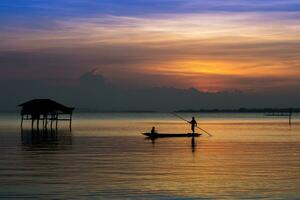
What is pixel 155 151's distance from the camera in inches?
1351

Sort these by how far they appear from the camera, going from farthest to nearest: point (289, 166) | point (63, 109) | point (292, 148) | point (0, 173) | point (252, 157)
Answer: point (63, 109) → point (292, 148) → point (252, 157) → point (289, 166) → point (0, 173)

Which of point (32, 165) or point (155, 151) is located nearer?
point (32, 165)

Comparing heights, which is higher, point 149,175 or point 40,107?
point 40,107

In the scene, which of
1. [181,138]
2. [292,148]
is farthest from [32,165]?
[181,138]

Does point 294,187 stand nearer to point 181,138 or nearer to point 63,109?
point 181,138

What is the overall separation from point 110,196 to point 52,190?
1.97 meters

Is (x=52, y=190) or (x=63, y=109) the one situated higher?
(x=63, y=109)

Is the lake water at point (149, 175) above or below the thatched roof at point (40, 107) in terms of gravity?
below

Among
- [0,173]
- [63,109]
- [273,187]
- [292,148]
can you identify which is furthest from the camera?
[63,109]

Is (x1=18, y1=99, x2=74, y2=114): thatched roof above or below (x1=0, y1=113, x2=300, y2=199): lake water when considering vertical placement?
above

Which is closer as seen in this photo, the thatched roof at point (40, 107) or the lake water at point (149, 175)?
the lake water at point (149, 175)

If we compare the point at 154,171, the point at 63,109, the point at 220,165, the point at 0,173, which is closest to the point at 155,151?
the point at 220,165

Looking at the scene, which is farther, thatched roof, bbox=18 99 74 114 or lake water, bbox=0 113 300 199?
thatched roof, bbox=18 99 74 114

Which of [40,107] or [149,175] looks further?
[40,107]
